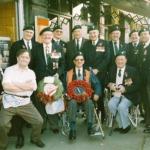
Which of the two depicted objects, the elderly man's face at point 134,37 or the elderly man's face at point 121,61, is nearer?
the elderly man's face at point 121,61

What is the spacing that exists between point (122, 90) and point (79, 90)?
0.84m

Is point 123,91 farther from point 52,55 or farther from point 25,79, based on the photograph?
point 25,79

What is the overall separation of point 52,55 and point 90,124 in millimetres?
1377

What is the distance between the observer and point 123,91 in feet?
21.7

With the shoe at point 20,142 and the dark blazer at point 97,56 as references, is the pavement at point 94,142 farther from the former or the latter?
the dark blazer at point 97,56

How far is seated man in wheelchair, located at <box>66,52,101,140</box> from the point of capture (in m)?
6.13

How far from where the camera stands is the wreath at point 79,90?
624 centimetres

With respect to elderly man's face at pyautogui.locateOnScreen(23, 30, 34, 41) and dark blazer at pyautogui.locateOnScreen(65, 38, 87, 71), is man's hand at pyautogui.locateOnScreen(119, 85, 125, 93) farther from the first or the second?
elderly man's face at pyautogui.locateOnScreen(23, 30, 34, 41)

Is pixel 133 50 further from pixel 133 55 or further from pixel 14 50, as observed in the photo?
pixel 14 50

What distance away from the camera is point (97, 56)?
22.9 feet

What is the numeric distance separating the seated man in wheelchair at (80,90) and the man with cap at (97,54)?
475 millimetres

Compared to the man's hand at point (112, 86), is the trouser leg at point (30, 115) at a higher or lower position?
lower

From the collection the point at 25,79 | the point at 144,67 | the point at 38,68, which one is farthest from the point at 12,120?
the point at 144,67

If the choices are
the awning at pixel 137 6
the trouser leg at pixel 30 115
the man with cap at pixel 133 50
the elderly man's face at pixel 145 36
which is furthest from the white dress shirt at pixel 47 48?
the awning at pixel 137 6
